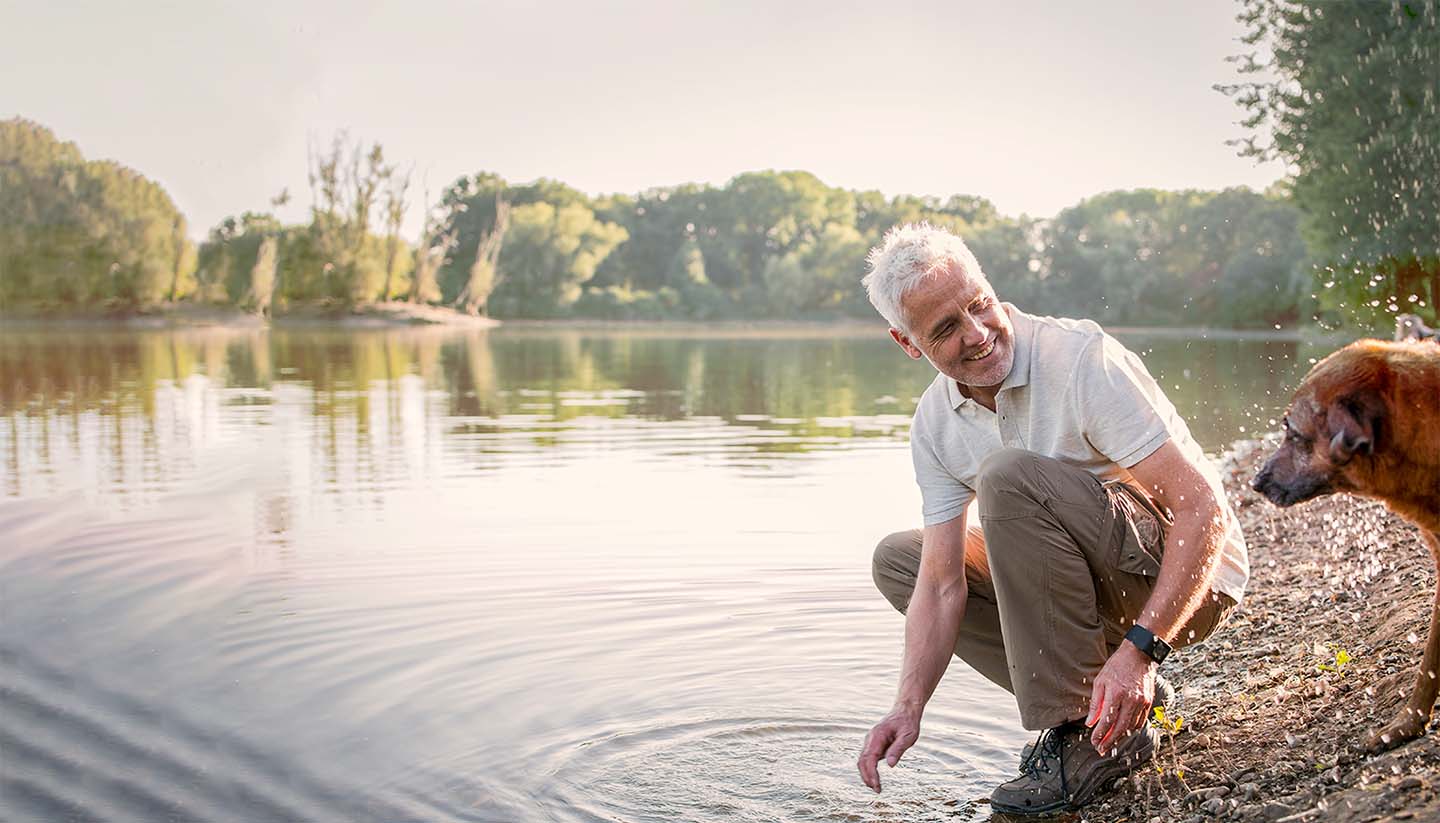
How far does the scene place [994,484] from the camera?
13.2 feet

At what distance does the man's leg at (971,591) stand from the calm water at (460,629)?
16.0 inches

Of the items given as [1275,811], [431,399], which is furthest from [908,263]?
[431,399]

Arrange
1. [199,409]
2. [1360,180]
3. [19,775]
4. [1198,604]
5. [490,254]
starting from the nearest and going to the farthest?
[1198,604] < [19,775] < [199,409] < [1360,180] < [490,254]

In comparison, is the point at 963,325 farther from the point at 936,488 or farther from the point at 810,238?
the point at 810,238

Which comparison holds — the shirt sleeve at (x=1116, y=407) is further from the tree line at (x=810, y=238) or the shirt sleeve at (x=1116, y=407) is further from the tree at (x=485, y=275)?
the tree at (x=485, y=275)

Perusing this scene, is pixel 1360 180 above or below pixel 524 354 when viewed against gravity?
above

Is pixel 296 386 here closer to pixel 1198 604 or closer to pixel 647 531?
pixel 647 531

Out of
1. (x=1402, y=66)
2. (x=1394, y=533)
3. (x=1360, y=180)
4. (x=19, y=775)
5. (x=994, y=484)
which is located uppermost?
(x=1402, y=66)

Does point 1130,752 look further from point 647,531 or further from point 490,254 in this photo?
point 490,254

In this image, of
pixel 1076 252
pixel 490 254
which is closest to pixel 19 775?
pixel 1076 252

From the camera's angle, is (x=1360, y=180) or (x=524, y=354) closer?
(x=1360, y=180)

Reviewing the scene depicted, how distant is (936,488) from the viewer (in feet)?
14.4

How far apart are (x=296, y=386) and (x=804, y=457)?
539 inches

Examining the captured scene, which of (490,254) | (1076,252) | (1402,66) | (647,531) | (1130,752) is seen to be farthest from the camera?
(490,254)
